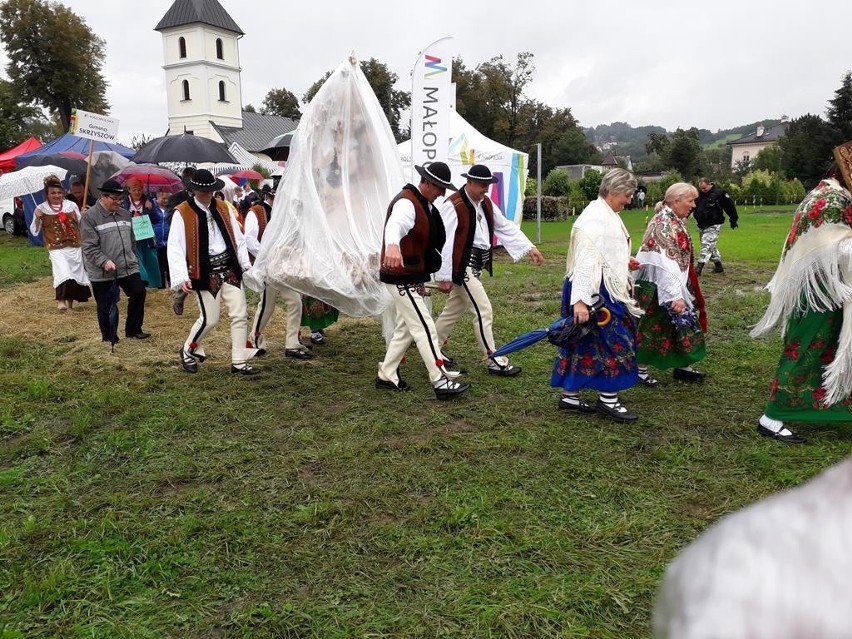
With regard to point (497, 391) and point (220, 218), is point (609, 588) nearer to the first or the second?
point (497, 391)

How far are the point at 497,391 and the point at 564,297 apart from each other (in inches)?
41.6

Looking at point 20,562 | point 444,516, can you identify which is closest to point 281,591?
point 444,516

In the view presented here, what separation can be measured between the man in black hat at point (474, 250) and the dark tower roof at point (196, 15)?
181 ft

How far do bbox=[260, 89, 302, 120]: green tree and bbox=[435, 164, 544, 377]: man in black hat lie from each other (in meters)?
61.4

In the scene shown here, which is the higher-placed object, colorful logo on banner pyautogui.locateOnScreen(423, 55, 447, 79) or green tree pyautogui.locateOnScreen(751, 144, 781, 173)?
green tree pyautogui.locateOnScreen(751, 144, 781, 173)

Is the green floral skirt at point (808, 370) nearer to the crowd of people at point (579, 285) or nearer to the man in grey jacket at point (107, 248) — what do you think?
the crowd of people at point (579, 285)

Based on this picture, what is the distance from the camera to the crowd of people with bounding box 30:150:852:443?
12.9ft

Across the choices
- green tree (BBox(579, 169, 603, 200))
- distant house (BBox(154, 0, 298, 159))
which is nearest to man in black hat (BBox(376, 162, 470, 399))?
green tree (BBox(579, 169, 603, 200))

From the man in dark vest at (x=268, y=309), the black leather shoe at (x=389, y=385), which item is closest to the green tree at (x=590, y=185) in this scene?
the man in dark vest at (x=268, y=309)

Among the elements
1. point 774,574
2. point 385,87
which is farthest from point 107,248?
point 385,87

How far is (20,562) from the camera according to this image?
286 centimetres

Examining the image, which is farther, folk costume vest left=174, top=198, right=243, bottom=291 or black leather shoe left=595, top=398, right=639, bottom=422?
folk costume vest left=174, top=198, right=243, bottom=291

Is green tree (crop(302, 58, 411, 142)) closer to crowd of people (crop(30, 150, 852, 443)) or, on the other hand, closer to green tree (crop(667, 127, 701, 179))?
green tree (crop(667, 127, 701, 179))

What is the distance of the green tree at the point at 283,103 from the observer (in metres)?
63.1
